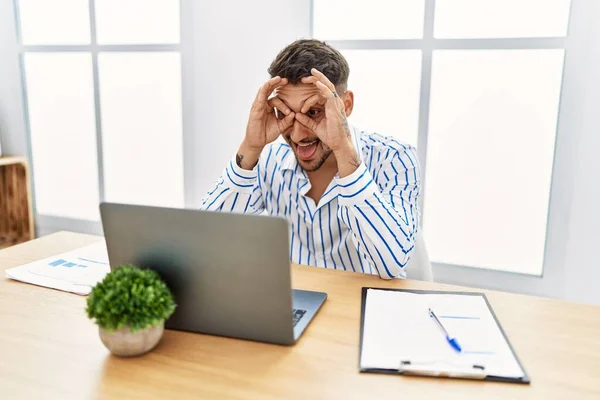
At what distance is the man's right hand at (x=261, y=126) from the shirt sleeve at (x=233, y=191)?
→ 2 cm

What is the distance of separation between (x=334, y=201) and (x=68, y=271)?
705 mm

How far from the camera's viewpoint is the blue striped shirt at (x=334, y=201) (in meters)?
1.30

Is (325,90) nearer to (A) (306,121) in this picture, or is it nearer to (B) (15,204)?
(A) (306,121)

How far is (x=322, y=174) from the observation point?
157cm

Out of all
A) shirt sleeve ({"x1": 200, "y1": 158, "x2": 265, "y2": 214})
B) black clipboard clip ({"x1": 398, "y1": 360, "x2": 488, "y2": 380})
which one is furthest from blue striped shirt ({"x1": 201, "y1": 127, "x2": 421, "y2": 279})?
black clipboard clip ({"x1": 398, "y1": 360, "x2": 488, "y2": 380})

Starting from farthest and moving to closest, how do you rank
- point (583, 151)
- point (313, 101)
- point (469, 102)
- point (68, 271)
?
point (469, 102) < point (583, 151) < point (313, 101) < point (68, 271)

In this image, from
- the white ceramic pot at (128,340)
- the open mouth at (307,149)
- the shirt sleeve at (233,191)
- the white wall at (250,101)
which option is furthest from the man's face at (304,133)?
the white wall at (250,101)

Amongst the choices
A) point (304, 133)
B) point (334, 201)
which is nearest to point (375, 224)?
point (334, 201)

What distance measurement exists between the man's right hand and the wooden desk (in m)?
0.55

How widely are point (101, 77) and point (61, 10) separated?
47cm

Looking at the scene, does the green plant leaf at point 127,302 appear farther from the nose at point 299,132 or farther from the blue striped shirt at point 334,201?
Result: the nose at point 299,132

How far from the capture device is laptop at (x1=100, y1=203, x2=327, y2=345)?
858 mm

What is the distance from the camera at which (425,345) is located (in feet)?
2.95

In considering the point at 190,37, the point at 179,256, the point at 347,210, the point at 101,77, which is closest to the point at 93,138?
the point at 101,77
